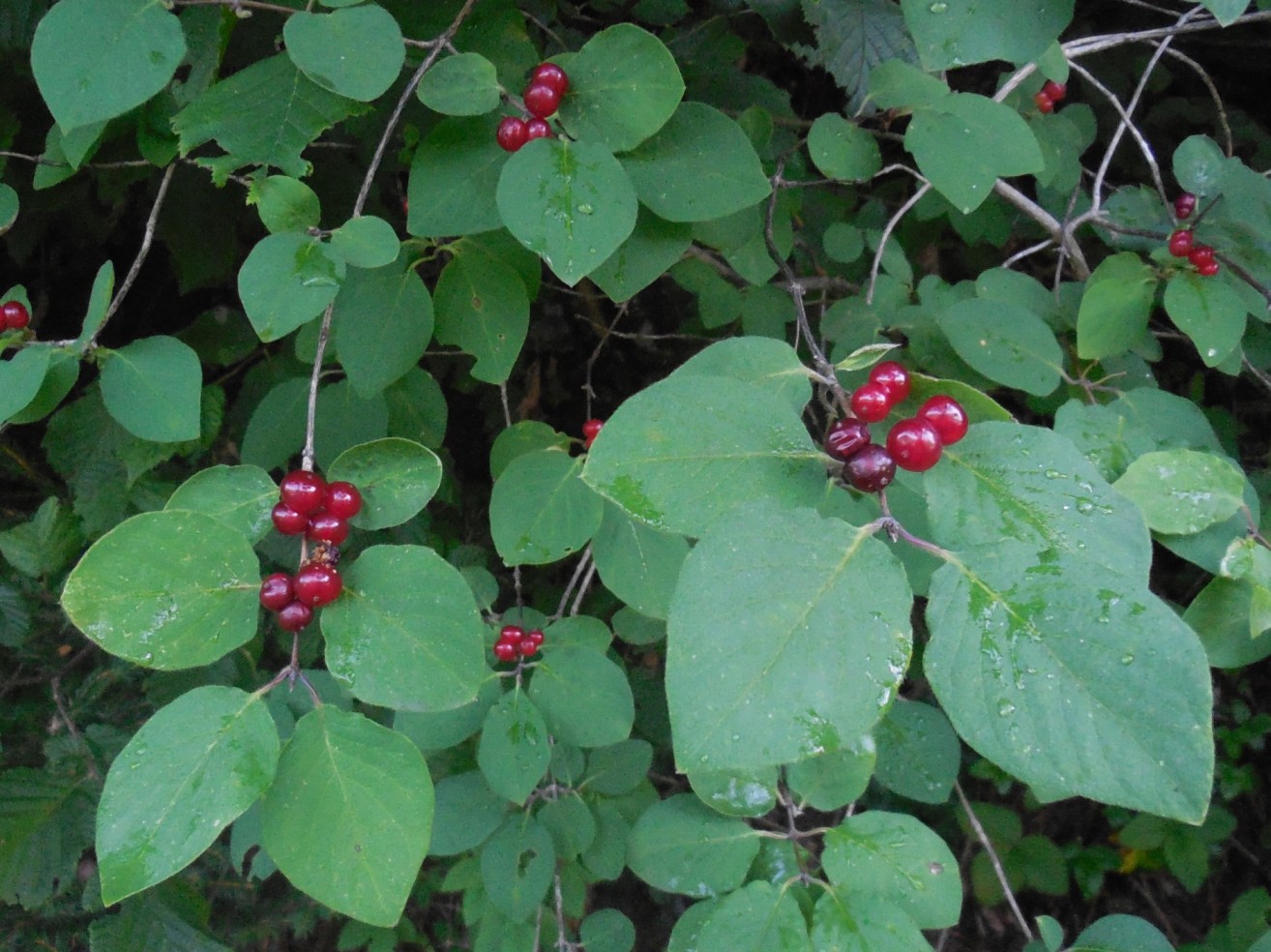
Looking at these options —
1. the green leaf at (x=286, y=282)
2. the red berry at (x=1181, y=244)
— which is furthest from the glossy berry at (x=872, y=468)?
the red berry at (x=1181, y=244)

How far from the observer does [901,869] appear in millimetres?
1108

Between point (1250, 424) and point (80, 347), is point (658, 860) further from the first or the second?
point (1250, 424)

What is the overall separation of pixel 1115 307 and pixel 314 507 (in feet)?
4.57

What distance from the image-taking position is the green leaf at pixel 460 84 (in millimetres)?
1067

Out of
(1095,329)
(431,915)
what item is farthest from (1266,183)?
(431,915)

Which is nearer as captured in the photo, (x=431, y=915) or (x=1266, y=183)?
(x=1266, y=183)

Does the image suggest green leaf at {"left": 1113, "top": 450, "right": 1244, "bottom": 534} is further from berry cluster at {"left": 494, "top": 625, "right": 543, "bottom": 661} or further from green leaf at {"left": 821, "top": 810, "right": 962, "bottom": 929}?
berry cluster at {"left": 494, "top": 625, "right": 543, "bottom": 661}

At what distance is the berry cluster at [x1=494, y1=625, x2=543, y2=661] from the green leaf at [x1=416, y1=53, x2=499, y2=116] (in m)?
0.84

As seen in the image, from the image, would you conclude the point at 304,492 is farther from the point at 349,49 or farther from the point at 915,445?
the point at 915,445

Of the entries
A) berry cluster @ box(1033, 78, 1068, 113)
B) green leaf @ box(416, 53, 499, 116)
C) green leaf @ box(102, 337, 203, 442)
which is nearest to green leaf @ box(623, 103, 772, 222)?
green leaf @ box(416, 53, 499, 116)

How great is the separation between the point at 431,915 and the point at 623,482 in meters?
2.65

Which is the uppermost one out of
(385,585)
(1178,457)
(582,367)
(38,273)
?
(1178,457)

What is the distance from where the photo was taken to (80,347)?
1.12 m

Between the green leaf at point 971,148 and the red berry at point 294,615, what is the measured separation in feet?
3.49
